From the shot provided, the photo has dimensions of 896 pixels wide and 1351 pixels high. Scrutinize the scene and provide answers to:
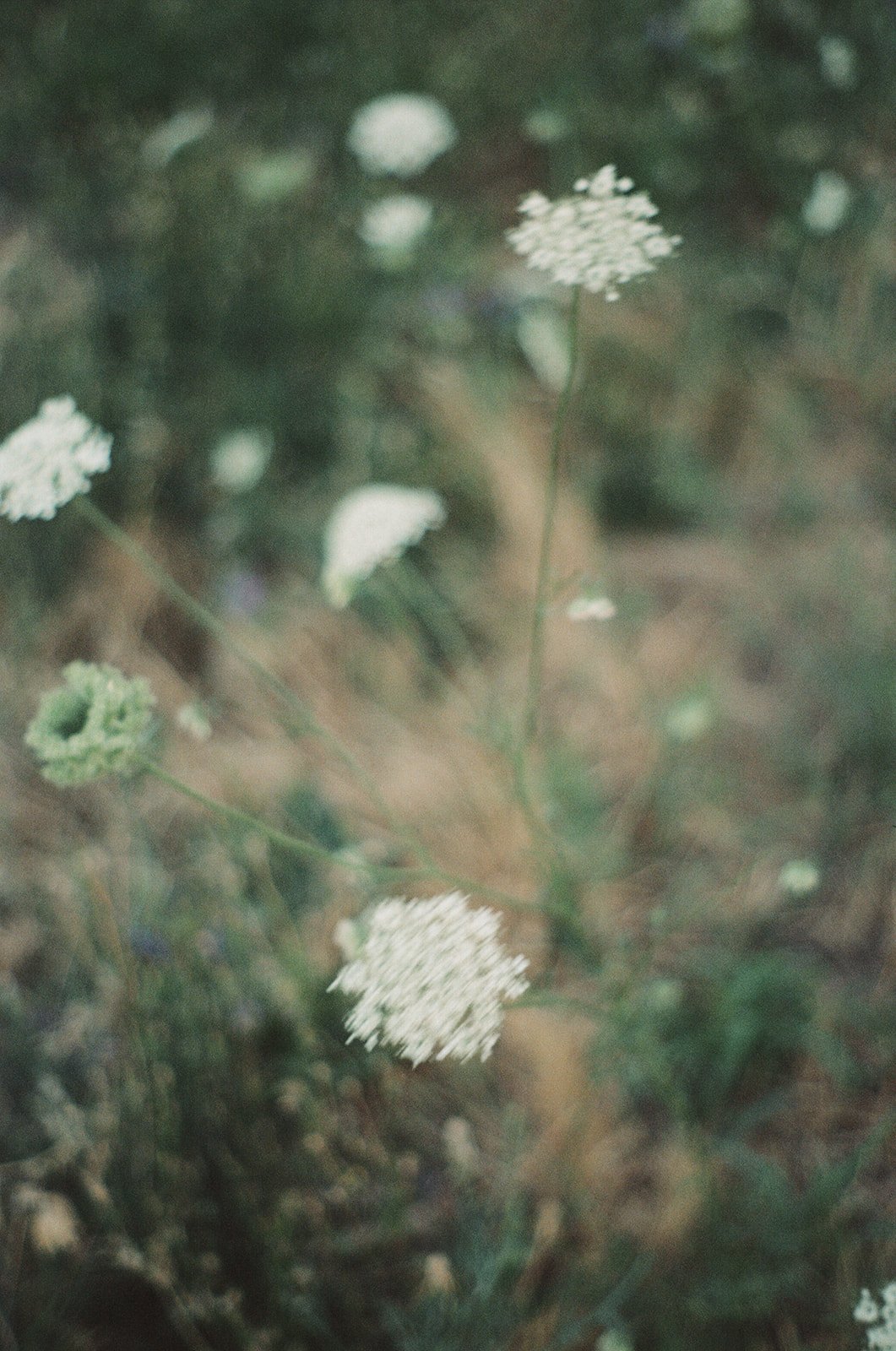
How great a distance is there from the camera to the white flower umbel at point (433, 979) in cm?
74

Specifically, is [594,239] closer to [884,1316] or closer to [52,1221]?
[884,1316]

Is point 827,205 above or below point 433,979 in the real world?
below

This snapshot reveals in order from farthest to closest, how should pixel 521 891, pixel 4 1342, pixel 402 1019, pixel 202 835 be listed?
pixel 202 835 < pixel 521 891 < pixel 4 1342 < pixel 402 1019

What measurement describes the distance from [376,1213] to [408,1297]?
0.35 feet

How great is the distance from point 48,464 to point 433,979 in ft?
1.99

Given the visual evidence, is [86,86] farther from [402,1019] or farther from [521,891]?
[402,1019]

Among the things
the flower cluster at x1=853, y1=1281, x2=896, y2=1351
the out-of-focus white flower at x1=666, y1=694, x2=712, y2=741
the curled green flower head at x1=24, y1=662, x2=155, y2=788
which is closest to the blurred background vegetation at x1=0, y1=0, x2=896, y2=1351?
the out-of-focus white flower at x1=666, y1=694, x2=712, y2=741

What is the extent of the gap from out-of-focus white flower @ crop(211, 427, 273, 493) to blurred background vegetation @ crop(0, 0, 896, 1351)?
4 cm

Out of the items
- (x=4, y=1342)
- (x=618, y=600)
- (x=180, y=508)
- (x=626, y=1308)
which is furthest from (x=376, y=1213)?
(x=180, y=508)

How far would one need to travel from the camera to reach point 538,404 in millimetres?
2322

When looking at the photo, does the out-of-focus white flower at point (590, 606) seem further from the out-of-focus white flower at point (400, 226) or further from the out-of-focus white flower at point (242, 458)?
the out-of-focus white flower at point (242, 458)

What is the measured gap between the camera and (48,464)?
96 cm

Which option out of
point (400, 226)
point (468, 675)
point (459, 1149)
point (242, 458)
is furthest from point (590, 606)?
point (242, 458)

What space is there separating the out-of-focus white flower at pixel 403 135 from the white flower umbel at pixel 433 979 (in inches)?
59.0
